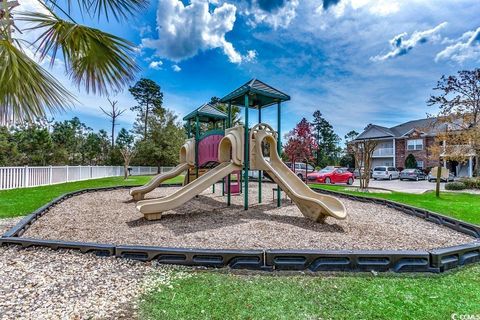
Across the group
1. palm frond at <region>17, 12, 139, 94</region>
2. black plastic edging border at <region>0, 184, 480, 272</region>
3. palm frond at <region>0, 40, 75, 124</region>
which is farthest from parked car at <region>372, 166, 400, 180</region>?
palm frond at <region>0, 40, 75, 124</region>

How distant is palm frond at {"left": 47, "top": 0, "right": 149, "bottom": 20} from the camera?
3.17 m

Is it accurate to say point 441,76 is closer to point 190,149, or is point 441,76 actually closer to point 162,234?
point 190,149

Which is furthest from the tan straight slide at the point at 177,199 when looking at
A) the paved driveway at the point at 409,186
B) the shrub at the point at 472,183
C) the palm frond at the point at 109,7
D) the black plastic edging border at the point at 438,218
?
the shrub at the point at 472,183

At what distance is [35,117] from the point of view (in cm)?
309

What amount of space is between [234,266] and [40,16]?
12.2 feet

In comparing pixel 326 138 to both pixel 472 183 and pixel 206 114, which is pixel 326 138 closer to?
pixel 472 183

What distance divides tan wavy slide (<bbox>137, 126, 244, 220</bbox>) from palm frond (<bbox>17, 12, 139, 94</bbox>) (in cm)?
254

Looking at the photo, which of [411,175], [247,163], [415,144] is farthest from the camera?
[415,144]

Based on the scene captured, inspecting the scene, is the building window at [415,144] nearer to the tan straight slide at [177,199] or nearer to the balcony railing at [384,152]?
the balcony railing at [384,152]

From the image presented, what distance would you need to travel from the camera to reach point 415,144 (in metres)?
27.5

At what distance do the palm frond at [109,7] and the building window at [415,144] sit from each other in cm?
3114

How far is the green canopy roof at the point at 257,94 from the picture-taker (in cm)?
655

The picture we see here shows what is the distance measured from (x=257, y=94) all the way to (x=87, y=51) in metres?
4.14

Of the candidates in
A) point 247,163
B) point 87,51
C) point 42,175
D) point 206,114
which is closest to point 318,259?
point 247,163
